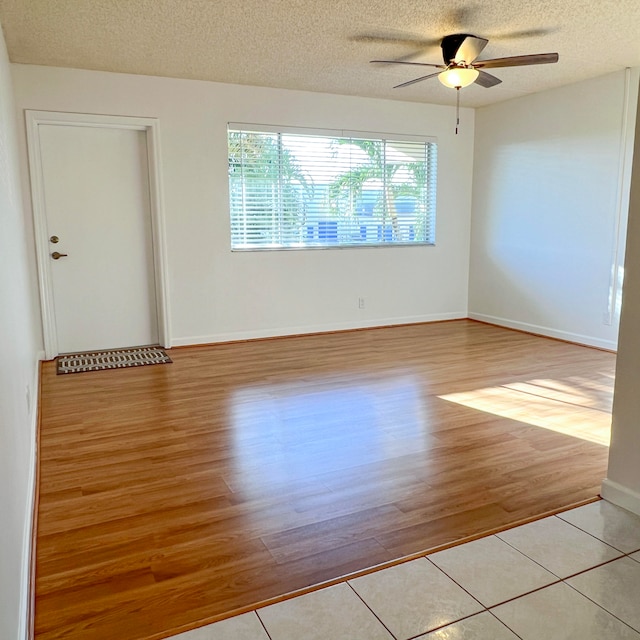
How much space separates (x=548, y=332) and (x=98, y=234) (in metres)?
4.43

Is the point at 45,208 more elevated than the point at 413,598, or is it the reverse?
the point at 45,208

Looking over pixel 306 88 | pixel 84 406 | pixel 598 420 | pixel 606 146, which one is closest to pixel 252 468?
pixel 84 406


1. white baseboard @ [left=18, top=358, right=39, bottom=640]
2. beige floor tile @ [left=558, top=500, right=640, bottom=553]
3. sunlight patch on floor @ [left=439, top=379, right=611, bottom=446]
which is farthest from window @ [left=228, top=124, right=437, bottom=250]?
beige floor tile @ [left=558, top=500, right=640, bottom=553]

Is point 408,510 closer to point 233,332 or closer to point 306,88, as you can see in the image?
point 233,332

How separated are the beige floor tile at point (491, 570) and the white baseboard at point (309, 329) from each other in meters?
3.78

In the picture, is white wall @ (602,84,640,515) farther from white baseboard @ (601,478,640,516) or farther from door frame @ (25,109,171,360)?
door frame @ (25,109,171,360)

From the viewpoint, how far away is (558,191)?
544 centimetres

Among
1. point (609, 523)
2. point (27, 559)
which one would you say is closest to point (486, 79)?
point (609, 523)

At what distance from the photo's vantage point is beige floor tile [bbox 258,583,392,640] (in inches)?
61.1

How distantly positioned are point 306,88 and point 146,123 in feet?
5.00

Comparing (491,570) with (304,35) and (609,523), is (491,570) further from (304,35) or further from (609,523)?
(304,35)

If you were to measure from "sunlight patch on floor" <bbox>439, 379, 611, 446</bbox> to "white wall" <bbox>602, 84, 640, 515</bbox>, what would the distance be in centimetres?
73

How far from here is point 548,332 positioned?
5.70m

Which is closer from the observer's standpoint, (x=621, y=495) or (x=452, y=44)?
(x=621, y=495)
